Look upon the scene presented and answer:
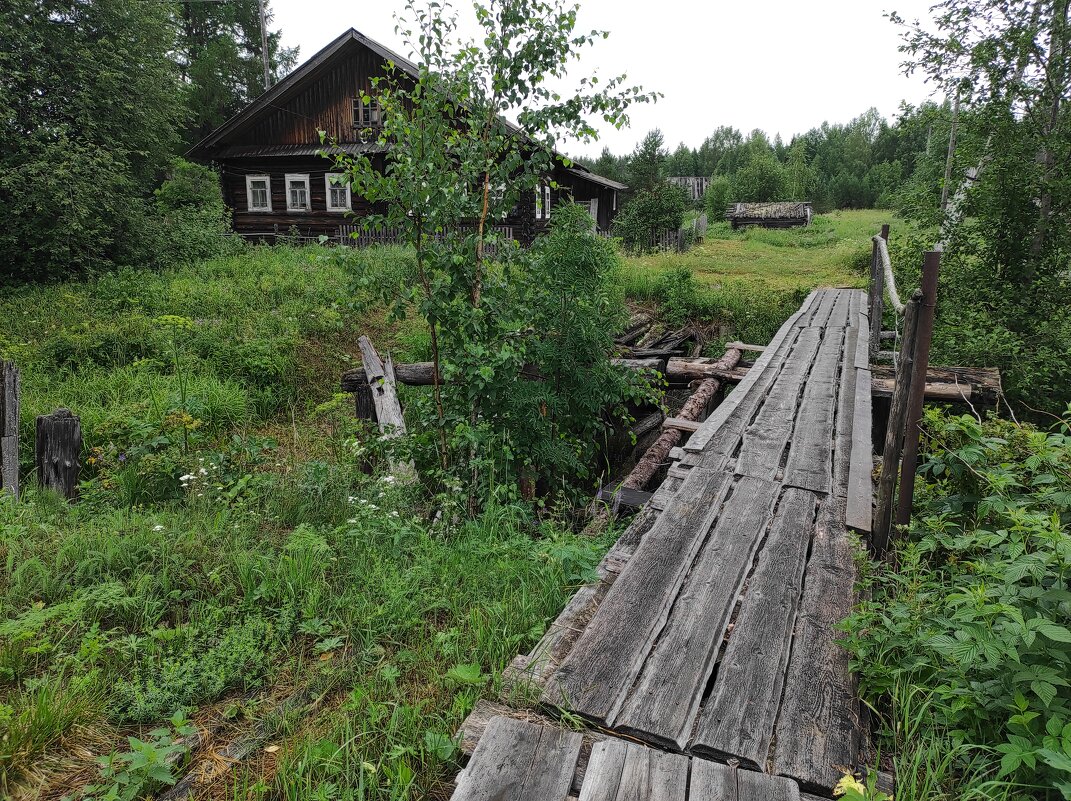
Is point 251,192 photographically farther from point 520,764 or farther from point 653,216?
point 520,764

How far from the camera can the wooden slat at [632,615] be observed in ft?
7.85

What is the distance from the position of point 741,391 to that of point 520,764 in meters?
4.99

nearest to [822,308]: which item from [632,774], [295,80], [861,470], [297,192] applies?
[861,470]

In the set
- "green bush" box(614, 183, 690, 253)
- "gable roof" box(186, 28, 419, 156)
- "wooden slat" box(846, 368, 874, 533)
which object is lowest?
"wooden slat" box(846, 368, 874, 533)

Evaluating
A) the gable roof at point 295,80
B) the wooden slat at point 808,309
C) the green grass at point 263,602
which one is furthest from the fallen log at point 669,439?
the gable roof at point 295,80

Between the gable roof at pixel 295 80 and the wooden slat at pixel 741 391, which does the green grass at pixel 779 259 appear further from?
the gable roof at pixel 295 80

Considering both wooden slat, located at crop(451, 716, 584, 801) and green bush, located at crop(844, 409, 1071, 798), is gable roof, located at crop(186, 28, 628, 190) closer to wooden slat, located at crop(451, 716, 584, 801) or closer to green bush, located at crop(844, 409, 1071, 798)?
green bush, located at crop(844, 409, 1071, 798)

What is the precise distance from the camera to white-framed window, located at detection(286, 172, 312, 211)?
20109 millimetres

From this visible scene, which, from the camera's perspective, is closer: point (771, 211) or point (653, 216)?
point (653, 216)

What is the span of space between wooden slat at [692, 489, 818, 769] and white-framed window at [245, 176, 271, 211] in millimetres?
21195

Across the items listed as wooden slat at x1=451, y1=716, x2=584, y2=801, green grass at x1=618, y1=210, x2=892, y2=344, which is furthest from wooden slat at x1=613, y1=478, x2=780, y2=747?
green grass at x1=618, y1=210, x2=892, y2=344

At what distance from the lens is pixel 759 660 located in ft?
8.40

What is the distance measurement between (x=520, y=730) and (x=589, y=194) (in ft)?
81.7

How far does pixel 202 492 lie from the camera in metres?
4.98
